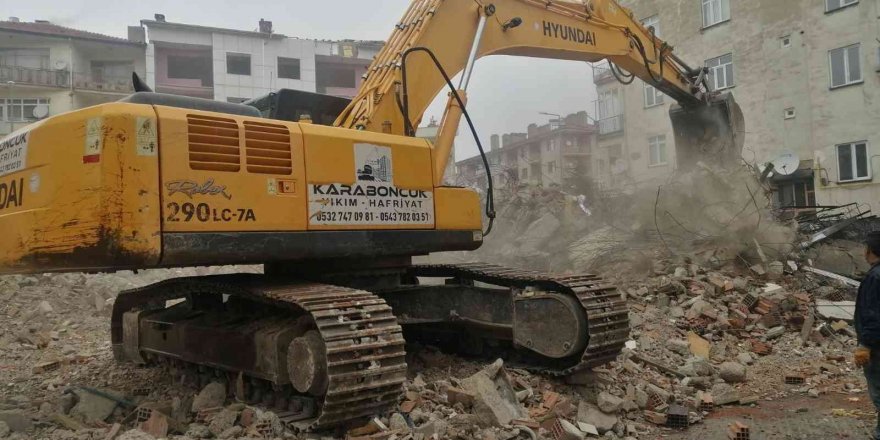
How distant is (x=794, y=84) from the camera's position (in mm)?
20125

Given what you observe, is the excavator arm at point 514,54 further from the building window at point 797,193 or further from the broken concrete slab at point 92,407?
the building window at point 797,193

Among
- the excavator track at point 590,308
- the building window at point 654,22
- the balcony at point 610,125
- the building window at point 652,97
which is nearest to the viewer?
the excavator track at point 590,308

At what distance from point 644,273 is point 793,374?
3.71 metres

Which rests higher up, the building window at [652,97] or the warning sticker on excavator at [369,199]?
the building window at [652,97]

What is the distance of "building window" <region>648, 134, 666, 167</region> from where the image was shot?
23.5 metres

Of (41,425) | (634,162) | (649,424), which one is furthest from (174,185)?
(634,162)

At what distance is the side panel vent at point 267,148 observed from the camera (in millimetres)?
3852

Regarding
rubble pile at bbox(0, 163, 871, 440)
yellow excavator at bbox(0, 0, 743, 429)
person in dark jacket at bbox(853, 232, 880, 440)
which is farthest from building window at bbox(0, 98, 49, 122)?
person in dark jacket at bbox(853, 232, 880, 440)

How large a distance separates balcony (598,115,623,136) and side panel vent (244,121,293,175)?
81.5 ft

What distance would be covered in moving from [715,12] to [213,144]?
22.7 meters

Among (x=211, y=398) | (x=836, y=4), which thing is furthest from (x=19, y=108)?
(x=836, y=4)

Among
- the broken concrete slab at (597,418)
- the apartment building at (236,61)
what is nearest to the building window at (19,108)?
the apartment building at (236,61)

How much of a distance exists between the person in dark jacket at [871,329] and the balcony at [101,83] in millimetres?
30218

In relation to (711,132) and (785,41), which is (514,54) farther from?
(785,41)
